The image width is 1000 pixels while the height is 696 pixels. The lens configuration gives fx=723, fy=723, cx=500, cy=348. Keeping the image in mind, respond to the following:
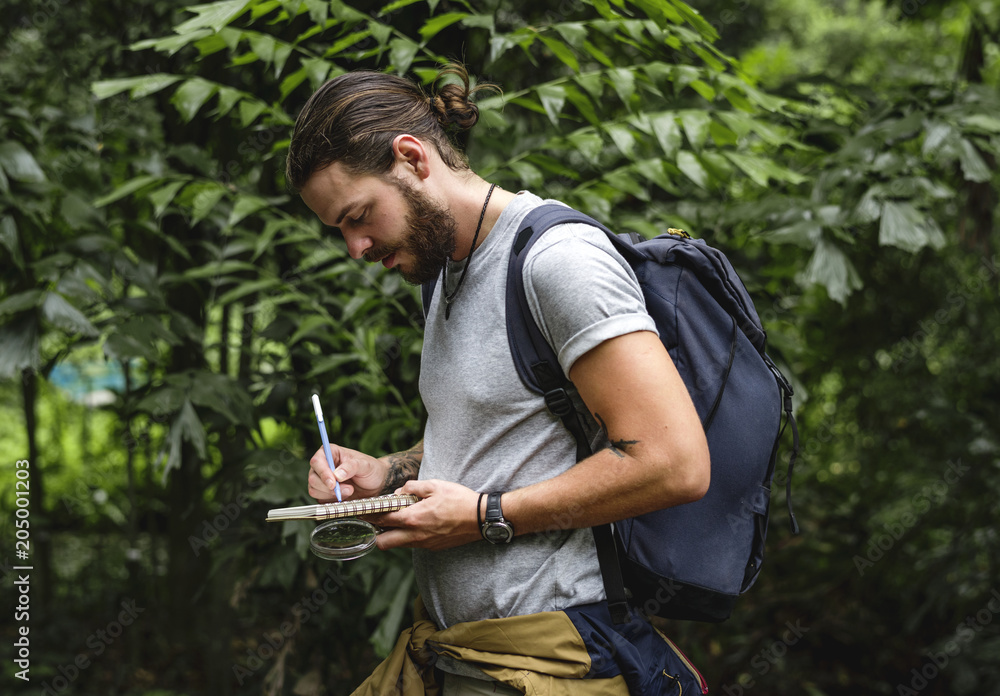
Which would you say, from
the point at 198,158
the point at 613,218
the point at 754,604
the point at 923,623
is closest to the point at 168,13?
the point at 198,158

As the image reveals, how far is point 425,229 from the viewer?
1348mm

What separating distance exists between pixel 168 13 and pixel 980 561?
16.4 feet

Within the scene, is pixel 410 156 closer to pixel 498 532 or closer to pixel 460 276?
pixel 460 276

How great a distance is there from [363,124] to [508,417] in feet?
1.97

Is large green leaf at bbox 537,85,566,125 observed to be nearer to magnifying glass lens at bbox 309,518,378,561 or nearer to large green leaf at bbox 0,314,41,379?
magnifying glass lens at bbox 309,518,378,561

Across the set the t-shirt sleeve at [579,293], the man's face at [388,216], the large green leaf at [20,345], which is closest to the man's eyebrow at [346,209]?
the man's face at [388,216]

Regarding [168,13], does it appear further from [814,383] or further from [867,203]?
[814,383]

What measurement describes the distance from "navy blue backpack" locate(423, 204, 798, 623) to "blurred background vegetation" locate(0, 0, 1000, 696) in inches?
34.2

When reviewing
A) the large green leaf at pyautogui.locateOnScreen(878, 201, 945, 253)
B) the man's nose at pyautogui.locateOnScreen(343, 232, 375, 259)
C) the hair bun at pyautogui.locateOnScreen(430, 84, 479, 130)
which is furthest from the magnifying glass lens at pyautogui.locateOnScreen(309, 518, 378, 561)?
the large green leaf at pyautogui.locateOnScreen(878, 201, 945, 253)

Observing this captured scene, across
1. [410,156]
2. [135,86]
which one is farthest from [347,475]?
[135,86]

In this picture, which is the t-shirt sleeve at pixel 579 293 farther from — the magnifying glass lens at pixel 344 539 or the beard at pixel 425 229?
the magnifying glass lens at pixel 344 539

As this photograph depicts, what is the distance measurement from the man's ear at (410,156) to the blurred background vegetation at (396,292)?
68 cm

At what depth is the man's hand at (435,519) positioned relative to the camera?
4.01 feet

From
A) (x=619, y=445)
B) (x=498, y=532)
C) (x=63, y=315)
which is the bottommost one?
(x=63, y=315)
